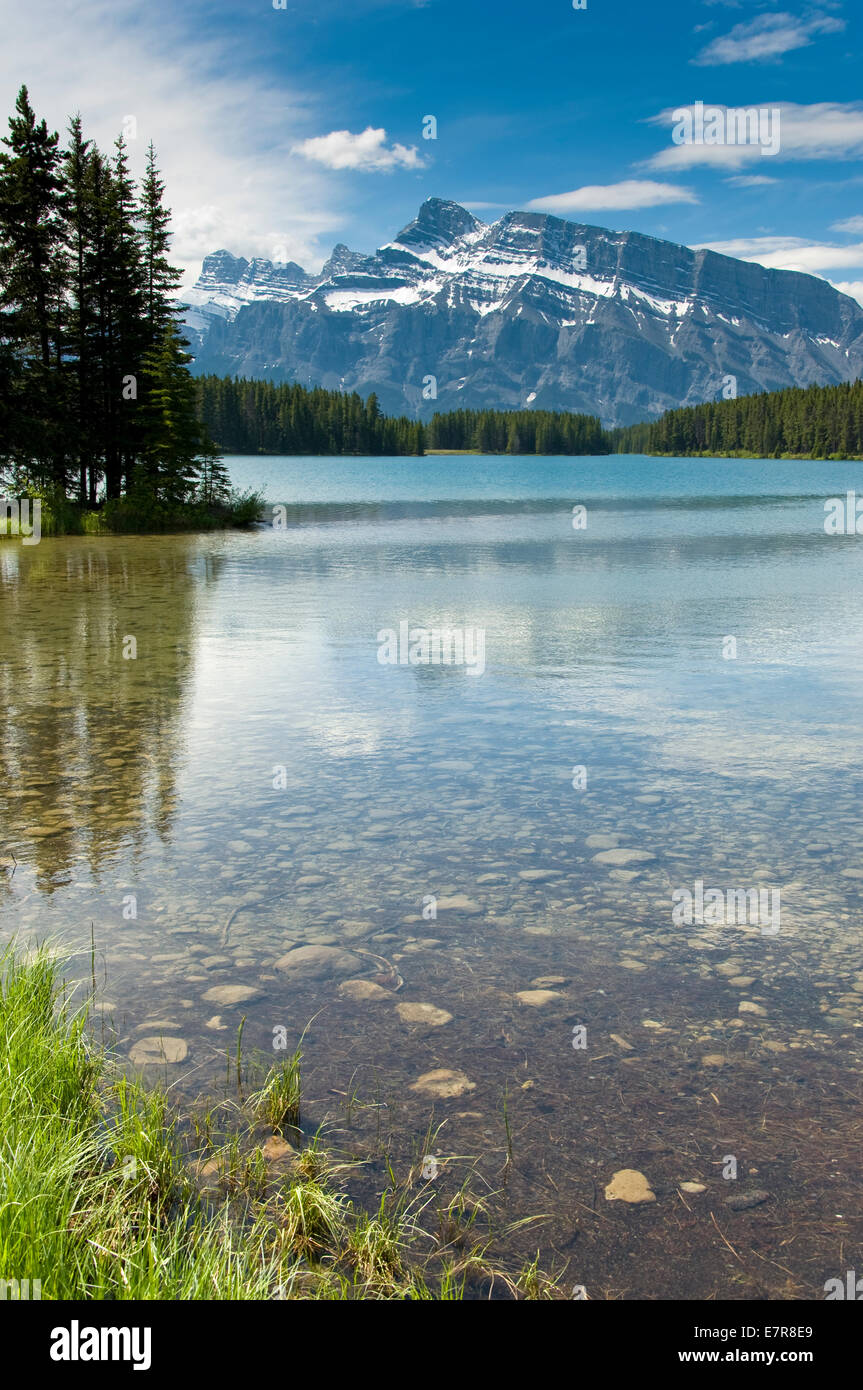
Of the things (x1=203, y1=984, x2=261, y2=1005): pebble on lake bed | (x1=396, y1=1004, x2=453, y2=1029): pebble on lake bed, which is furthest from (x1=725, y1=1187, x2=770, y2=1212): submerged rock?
(x1=203, y1=984, x2=261, y2=1005): pebble on lake bed

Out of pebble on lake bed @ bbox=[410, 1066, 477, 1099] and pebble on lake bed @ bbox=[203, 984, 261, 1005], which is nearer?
pebble on lake bed @ bbox=[410, 1066, 477, 1099]

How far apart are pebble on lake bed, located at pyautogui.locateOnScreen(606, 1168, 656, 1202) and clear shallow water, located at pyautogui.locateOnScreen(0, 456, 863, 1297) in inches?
2.0

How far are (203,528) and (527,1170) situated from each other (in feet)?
149

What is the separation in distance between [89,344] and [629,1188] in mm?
46446

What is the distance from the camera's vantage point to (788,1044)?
522 cm

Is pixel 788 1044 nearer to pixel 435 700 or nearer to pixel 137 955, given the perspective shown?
pixel 137 955

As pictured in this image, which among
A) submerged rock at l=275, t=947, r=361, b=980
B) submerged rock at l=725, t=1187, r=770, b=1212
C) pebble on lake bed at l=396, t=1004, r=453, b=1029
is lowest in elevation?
submerged rock at l=725, t=1187, r=770, b=1212

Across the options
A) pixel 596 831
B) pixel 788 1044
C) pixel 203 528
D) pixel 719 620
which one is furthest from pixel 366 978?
pixel 203 528

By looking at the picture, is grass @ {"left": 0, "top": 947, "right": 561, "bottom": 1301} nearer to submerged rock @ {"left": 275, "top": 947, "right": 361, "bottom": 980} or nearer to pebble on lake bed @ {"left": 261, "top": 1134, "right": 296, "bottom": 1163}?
pebble on lake bed @ {"left": 261, "top": 1134, "right": 296, "bottom": 1163}

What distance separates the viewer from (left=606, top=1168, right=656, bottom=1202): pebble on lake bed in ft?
13.5

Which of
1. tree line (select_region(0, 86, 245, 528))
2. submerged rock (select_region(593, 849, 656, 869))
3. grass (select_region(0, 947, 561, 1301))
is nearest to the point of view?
grass (select_region(0, 947, 561, 1301))

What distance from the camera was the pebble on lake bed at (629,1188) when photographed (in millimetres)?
4129

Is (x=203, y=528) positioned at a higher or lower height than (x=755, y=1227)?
higher

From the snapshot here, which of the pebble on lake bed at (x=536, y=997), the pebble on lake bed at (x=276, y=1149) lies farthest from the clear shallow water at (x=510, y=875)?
the pebble on lake bed at (x=276, y=1149)
